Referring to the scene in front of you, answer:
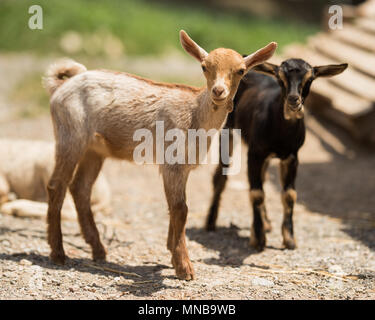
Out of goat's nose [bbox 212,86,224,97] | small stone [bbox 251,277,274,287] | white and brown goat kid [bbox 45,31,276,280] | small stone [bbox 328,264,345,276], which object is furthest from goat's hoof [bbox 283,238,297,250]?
goat's nose [bbox 212,86,224,97]

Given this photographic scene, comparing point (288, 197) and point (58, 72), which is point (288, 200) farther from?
point (58, 72)

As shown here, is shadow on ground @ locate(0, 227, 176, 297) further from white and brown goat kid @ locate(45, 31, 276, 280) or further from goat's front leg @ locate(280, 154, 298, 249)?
goat's front leg @ locate(280, 154, 298, 249)

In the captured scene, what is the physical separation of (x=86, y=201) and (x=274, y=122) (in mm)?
2169

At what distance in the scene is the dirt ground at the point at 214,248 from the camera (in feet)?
17.1

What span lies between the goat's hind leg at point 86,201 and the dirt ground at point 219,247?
7.0 inches

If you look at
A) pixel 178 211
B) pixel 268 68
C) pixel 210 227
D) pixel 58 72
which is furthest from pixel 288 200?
pixel 58 72

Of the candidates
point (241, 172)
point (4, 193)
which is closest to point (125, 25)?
point (241, 172)

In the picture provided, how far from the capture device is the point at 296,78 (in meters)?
5.77

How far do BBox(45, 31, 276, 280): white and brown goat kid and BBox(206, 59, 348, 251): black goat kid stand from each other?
732 millimetres

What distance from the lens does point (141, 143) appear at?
560cm

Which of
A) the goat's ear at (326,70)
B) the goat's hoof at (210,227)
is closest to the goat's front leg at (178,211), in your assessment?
the goat's ear at (326,70)

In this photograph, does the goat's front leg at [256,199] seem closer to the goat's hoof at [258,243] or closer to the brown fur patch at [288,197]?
the goat's hoof at [258,243]

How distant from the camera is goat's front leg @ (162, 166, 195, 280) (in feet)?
17.8
